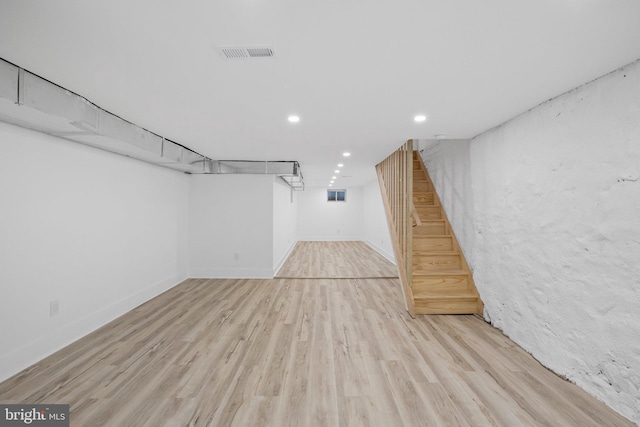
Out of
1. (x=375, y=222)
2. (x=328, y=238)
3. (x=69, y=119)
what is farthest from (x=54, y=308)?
(x=328, y=238)

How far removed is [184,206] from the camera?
5457mm

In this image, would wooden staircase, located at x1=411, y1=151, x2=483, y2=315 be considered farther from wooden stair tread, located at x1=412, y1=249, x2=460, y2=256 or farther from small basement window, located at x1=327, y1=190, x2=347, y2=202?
small basement window, located at x1=327, y1=190, x2=347, y2=202

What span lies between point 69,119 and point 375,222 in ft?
27.3

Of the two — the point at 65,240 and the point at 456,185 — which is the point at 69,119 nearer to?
the point at 65,240

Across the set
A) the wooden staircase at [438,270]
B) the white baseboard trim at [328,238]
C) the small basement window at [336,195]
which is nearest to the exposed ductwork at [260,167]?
the wooden staircase at [438,270]

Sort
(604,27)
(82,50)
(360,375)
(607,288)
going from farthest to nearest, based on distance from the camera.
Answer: (360,375) < (607,288) < (82,50) < (604,27)

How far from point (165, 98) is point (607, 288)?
3.81 metres

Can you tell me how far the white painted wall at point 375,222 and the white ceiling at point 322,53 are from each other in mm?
5445

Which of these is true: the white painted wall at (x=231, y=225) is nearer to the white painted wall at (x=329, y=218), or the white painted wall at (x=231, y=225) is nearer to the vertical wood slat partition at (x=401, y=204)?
the vertical wood slat partition at (x=401, y=204)

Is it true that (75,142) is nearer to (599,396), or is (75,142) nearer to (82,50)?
(82,50)

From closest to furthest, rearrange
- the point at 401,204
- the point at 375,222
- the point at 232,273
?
1. the point at 401,204
2. the point at 232,273
3. the point at 375,222

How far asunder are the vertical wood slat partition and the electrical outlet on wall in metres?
4.00

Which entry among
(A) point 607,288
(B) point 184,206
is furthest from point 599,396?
(B) point 184,206

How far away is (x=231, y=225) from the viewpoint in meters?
5.65
